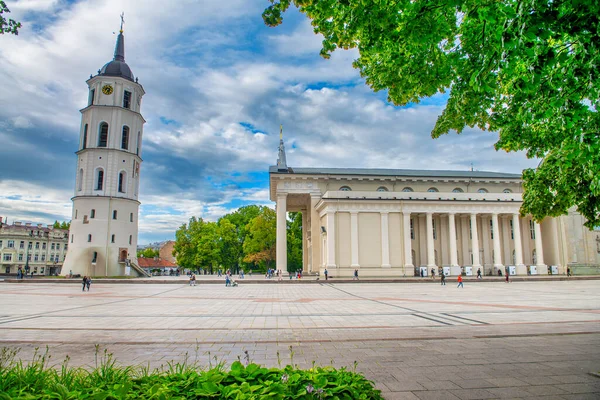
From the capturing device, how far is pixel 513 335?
9266 mm

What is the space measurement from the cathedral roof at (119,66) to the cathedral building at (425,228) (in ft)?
91.4

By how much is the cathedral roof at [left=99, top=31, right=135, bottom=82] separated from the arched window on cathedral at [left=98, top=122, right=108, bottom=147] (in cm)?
796

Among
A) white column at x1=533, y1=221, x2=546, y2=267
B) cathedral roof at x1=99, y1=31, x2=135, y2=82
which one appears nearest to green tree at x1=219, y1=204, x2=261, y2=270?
cathedral roof at x1=99, y1=31, x2=135, y2=82

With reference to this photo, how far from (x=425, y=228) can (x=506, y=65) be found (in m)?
47.1

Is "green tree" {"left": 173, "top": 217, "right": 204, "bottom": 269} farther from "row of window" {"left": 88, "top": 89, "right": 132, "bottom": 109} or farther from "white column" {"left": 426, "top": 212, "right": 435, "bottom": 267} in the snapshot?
"white column" {"left": 426, "top": 212, "right": 435, "bottom": 267}

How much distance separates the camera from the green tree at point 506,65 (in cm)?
434

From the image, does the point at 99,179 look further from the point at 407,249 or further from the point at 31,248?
the point at 31,248

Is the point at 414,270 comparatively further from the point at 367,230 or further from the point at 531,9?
the point at 531,9

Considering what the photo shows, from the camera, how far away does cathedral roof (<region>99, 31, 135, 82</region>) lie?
54531 mm

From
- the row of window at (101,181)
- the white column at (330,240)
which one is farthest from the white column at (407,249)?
the row of window at (101,181)

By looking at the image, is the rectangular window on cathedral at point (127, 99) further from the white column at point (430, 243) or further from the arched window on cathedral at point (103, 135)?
the white column at point (430, 243)

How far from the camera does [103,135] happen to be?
52.3 meters

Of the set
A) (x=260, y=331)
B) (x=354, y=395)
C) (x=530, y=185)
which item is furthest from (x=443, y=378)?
(x=530, y=185)

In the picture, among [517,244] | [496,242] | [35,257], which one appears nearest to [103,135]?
[496,242]
